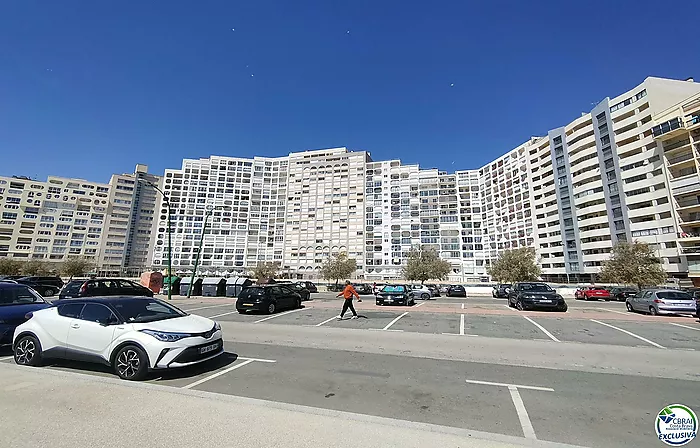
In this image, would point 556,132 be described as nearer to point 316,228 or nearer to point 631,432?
point 316,228

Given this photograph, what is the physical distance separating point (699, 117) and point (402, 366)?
65.5 m

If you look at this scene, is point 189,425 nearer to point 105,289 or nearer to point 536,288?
point 105,289

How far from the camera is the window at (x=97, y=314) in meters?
6.30

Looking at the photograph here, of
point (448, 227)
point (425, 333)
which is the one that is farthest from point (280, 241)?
point (425, 333)

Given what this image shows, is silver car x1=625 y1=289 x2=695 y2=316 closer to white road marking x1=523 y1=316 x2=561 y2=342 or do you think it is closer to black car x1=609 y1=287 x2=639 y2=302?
white road marking x1=523 y1=316 x2=561 y2=342

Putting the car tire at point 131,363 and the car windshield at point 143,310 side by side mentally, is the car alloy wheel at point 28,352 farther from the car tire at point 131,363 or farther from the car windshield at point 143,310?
the car tire at point 131,363

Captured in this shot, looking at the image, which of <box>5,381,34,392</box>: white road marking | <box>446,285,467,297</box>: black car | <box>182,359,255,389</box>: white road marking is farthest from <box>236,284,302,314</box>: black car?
<box>446,285,467,297</box>: black car

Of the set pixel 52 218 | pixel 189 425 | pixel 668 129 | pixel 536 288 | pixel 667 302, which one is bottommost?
pixel 189 425

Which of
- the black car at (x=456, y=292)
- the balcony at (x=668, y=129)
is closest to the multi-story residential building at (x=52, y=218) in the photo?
the black car at (x=456, y=292)

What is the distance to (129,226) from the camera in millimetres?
99500

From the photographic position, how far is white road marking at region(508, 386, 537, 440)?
399 centimetres

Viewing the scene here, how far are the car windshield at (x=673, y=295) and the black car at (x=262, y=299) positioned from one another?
21.6m

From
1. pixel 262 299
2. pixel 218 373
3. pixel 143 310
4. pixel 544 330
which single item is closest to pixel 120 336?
pixel 143 310

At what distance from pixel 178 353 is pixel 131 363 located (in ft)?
2.96
